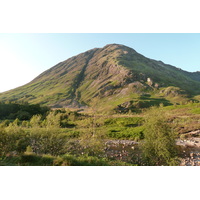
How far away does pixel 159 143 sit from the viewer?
14.6 meters

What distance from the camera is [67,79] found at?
584 ft

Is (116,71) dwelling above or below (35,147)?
above

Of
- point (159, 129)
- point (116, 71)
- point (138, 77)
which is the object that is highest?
point (116, 71)

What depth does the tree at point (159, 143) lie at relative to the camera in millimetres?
14476

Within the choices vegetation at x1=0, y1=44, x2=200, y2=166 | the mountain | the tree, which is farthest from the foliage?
the tree

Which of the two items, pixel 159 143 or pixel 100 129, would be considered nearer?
pixel 159 143

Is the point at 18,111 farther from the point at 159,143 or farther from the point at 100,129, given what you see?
the point at 159,143

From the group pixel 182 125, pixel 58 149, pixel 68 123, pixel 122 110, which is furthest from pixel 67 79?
pixel 58 149

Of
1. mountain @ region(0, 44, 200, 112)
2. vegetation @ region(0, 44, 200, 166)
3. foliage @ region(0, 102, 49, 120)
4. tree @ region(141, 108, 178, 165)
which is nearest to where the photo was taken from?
tree @ region(141, 108, 178, 165)

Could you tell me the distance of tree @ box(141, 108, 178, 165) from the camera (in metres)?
14.5

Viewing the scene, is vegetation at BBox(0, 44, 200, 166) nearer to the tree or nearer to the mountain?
the tree

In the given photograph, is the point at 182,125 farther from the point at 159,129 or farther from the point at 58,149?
the point at 58,149

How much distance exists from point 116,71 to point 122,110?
86061 mm

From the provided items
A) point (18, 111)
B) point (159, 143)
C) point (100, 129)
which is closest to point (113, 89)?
point (18, 111)
